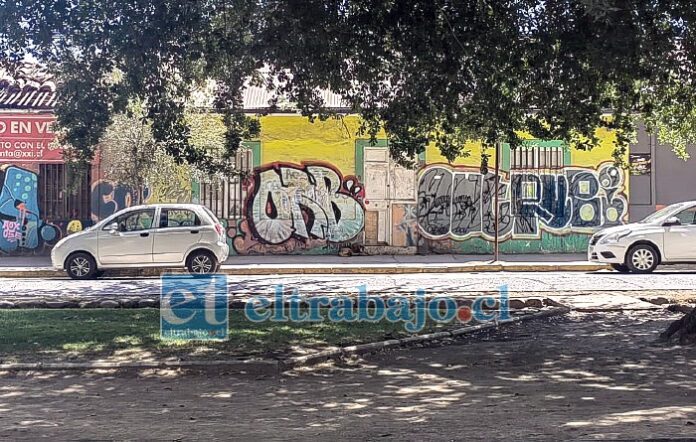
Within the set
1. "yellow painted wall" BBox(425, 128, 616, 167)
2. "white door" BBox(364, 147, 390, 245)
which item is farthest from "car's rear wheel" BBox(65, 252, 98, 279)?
"yellow painted wall" BBox(425, 128, 616, 167)

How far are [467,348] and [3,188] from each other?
18.4 m

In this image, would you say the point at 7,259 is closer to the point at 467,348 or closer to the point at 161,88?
the point at 161,88

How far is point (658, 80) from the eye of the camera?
34.8 ft

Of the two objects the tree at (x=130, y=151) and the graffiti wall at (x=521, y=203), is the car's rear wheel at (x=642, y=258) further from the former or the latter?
the tree at (x=130, y=151)

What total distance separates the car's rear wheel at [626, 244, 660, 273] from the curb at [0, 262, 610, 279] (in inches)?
76.6

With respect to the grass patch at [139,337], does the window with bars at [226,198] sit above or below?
above

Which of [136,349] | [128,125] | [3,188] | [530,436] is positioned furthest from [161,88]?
[3,188]

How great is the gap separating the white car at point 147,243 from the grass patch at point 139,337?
6475 millimetres

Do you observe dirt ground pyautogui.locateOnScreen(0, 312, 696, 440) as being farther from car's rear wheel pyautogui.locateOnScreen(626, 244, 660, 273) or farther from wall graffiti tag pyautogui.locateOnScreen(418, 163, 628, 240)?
wall graffiti tag pyautogui.locateOnScreen(418, 163, 628, 240)

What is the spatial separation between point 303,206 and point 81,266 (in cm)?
784

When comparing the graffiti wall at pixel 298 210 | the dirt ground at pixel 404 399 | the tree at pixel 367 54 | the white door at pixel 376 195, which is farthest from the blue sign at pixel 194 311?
the white door at pixel 376 195

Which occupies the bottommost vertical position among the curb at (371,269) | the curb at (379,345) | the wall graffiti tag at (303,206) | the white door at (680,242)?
the curb at (379,345)

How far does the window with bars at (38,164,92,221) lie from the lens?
23688 mm

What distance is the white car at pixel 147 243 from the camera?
1753 centimetres
